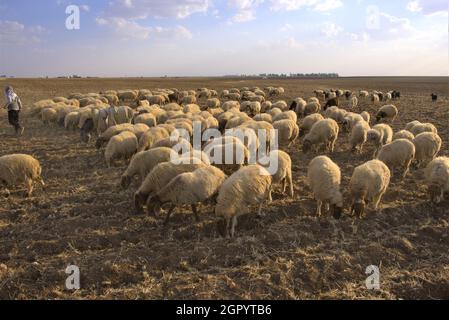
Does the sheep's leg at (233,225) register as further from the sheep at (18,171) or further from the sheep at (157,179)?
the sheep at (18,171)

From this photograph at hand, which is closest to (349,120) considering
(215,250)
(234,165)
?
(234,165)

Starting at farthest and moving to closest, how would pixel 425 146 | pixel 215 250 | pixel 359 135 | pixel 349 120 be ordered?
1. pixel 349 120
2. pixel 359 135
3. pixel 425 146
4. pixel 215 250

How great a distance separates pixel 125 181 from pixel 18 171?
279 cm

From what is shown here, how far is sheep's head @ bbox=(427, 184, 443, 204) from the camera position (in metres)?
8.80

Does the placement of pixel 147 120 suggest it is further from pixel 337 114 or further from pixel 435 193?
pixel 435 193

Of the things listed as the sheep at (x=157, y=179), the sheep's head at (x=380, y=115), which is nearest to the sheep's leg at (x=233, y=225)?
the sheep at (x=157, y=179)

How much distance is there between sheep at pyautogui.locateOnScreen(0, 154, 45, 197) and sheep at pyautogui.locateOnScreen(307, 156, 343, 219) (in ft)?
24.0

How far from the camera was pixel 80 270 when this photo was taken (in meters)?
6.17

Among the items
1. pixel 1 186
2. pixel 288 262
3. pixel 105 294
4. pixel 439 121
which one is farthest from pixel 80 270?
pixel 439 121

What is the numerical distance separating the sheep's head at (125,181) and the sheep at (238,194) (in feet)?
10.6

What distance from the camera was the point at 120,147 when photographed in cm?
1177

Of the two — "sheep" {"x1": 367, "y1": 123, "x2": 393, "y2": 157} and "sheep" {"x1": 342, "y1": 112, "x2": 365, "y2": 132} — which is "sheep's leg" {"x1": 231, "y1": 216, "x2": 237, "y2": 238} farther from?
"sheep" {"x1": 342, "y1": 112, "x2": 365, "y2": 132}

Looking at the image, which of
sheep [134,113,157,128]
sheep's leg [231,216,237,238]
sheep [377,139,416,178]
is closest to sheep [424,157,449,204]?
sheep [377,139,416,178]
